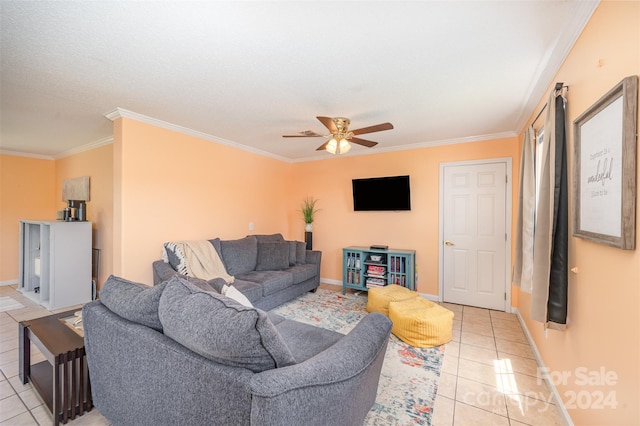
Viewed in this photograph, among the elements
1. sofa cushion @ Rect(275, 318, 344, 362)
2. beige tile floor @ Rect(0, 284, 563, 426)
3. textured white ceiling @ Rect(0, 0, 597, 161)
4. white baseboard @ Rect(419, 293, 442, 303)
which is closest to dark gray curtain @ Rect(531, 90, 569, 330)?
textured white ceiling @ Rect(0, 0, 597, 161)

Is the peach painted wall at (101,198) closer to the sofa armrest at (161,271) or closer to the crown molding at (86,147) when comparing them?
the crown molding at (86,147)

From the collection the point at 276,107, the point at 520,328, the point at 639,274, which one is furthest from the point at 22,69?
the point at 520,328

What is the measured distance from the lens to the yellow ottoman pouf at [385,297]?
3.26 m

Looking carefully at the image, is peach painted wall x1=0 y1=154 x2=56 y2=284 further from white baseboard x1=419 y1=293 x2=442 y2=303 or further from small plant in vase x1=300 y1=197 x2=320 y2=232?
white baseboard x1=419 y1=293 x2=442 y2=303

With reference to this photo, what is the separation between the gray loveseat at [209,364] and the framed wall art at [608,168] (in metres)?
1.18

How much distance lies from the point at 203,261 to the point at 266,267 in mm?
1047

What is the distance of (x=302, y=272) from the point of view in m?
4.07

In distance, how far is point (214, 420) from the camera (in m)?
1.04

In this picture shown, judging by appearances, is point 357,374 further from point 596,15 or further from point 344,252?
point 344,252

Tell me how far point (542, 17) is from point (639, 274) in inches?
58.0

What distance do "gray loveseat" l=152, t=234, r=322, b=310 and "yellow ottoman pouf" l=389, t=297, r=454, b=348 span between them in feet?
5.16

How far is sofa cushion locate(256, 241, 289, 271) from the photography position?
13.4ft

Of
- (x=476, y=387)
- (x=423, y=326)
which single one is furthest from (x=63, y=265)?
(x=476, y=387)

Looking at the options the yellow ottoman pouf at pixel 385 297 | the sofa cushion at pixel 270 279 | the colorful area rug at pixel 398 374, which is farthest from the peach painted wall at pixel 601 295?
the sofa cushion at pixel 270 279
